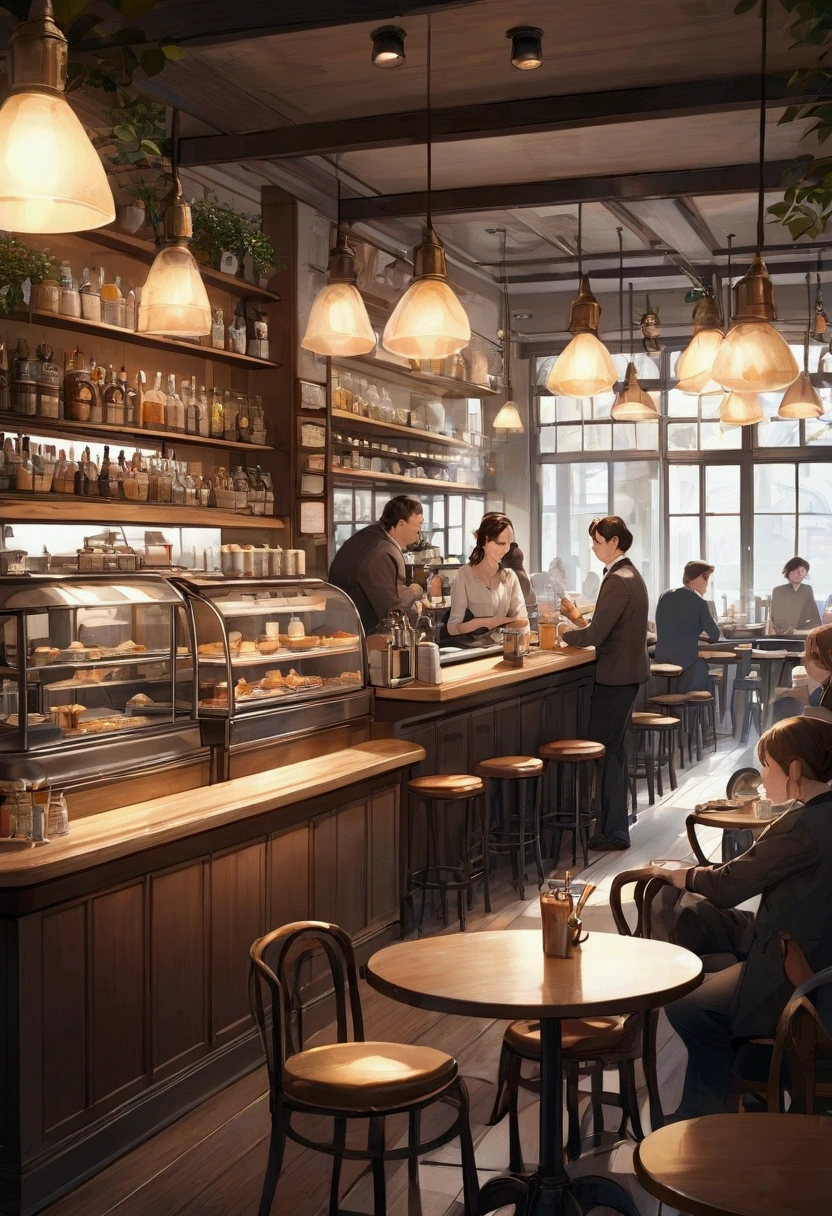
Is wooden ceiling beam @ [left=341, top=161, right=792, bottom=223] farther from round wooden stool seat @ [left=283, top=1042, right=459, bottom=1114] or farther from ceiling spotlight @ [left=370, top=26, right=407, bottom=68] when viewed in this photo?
round wooden stool seat @ [left=283, top=1042, right=459, bottom=1114]

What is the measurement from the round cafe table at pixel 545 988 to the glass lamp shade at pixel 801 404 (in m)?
5.88

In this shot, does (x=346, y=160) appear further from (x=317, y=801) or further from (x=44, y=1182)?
(x=44, y=1182)

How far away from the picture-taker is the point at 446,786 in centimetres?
571

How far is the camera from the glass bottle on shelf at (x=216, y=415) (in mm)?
7348

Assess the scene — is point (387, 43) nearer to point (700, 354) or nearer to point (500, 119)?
point (500, 119)

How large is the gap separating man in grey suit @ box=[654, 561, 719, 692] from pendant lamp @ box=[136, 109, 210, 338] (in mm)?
7160

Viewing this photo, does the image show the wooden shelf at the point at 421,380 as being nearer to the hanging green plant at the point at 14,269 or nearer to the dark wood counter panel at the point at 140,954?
the hanging green plant at the point at 14,269

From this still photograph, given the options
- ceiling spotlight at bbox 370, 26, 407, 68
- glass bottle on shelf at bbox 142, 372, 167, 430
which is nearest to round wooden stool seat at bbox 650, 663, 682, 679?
glass bottle on shelf at bbox 142, 372, 167, 430

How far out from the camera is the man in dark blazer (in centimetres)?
739

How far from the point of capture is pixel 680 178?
693 cm

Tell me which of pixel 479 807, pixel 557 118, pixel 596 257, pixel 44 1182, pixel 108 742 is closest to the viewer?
pixel 44 1182

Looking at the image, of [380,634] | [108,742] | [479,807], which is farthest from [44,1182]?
[479,807]

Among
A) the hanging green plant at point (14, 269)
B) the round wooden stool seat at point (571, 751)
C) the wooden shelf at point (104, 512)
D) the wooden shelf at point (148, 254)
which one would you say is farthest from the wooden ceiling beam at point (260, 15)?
the round wooden stool seat at point (571, 751)

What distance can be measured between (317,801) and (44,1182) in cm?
175
